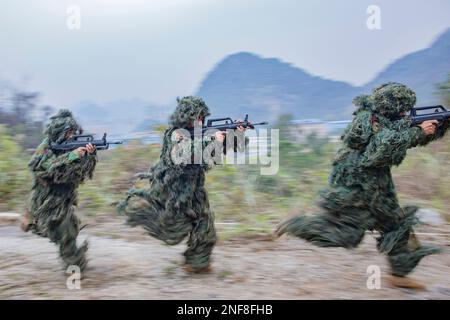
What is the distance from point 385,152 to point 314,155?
236 cm

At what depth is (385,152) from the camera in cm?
340

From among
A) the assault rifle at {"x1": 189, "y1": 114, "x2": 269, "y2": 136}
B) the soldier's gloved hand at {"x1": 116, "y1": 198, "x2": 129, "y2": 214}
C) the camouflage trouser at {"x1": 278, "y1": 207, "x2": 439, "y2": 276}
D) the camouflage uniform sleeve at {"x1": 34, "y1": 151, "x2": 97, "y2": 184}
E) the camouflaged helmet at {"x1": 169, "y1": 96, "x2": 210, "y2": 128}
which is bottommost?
the camouflage trouser at {"x1": 278, "y1": 207, "x2": 439, "y2": 276}

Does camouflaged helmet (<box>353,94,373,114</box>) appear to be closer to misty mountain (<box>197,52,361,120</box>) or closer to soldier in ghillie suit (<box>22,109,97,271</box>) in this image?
misty mountain (<box>197,52,361,120</box>)

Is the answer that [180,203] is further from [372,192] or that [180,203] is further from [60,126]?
[372,192]

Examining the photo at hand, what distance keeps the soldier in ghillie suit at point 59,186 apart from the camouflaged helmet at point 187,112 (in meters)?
0.62

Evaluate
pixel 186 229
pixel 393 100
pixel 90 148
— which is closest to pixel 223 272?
pixel 186 229

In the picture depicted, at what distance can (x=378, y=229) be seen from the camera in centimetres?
365

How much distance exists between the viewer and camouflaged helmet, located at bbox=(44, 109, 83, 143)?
12.7 feet

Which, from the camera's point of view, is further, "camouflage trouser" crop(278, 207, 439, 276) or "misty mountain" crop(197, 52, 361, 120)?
"misty mountain" crop(197, 52, 361, 120)

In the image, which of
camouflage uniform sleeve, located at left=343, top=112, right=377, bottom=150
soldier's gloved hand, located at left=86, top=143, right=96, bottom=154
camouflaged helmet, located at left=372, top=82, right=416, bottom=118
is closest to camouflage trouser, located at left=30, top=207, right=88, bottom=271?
soldier's gloved hand, located at left=86, top=143, right=96, bottom=154

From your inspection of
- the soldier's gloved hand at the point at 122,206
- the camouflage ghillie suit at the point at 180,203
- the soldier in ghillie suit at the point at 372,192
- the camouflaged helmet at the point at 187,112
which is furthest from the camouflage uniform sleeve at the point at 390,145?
the soldier's gloved hand at the point at 122,206

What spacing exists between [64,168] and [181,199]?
0.84 m

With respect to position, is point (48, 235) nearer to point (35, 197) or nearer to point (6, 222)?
point (35, 197)
